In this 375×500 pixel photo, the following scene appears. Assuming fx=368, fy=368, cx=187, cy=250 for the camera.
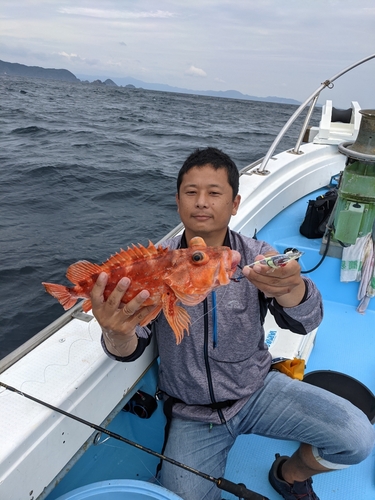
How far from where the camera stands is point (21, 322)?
552cm

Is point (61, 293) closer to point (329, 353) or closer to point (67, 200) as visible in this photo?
point (329, 353)

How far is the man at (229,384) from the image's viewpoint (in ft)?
7.07

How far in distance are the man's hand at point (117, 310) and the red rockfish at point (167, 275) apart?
50mm

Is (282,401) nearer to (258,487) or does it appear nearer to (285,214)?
(258,487)

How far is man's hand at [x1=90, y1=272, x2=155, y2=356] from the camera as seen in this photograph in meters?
1.68

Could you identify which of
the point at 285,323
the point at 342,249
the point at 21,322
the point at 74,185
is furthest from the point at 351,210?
the point at 74,185

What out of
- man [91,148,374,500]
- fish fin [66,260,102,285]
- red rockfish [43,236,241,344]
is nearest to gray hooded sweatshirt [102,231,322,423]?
man [91,148,374,500]

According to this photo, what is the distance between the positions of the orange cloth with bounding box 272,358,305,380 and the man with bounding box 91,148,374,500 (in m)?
0.20

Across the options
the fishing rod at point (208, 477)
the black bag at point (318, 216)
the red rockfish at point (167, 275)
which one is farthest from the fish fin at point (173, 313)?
the black bag at point (318, 216)

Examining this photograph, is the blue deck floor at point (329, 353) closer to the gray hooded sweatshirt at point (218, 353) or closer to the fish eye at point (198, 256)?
the gray hooded sweatshirt at point (218, 353)

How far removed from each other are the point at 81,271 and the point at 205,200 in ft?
2.68

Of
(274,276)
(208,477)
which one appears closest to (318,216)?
(274,276)

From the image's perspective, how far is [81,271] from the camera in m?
1.85

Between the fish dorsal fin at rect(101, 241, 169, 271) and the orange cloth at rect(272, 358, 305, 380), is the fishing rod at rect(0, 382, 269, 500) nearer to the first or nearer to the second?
the fish dorsal fin at rect(101, 241, 169, 271)
